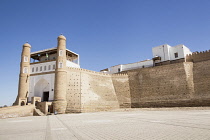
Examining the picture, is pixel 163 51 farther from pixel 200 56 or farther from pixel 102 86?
pixel 102 86

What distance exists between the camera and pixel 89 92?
2322 cm

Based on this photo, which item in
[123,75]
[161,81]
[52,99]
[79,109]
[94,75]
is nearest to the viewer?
[79,109]

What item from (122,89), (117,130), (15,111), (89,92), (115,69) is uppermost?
(115,69)

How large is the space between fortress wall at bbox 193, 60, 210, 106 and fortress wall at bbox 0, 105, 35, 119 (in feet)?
69.5

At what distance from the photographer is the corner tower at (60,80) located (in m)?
20.9

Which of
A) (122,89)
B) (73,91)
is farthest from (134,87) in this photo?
(73,91)

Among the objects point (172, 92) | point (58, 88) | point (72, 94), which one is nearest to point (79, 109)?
point (72, 94)

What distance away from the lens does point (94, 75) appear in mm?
25906

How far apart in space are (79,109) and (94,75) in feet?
22.7

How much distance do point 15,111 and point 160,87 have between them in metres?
19.4

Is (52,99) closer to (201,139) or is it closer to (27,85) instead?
(27,85)

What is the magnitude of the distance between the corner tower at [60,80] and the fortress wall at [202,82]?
57.3 feet

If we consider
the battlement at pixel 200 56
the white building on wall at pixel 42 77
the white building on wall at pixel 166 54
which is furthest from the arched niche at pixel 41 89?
the battlement at pixel 200 56

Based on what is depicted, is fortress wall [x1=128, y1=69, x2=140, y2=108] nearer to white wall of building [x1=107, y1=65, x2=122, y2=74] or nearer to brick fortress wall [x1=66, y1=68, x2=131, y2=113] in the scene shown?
brick fortress wall [x1=66, y1=68, x2=131, y2=113]
